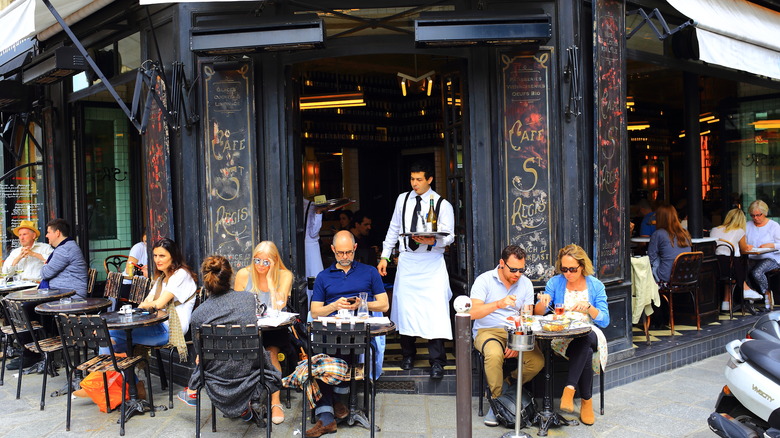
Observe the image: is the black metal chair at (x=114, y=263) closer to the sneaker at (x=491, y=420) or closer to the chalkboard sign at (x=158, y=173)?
the chalkboard sign at (x=158, y=173)

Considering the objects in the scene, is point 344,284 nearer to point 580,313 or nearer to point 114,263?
point 580,313

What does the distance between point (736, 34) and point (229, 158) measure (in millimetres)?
5532

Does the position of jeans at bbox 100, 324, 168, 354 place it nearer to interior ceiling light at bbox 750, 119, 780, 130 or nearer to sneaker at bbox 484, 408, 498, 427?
sneaker at bbox 484, 408, 498, 427

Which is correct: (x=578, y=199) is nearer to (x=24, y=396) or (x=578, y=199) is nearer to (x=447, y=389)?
(x=447, y=389)

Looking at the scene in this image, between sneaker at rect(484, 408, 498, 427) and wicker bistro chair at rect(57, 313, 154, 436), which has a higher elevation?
wicker bistro chair at rect(57, 313, 154, 436)

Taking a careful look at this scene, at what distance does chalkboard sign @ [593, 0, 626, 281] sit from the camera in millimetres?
6602

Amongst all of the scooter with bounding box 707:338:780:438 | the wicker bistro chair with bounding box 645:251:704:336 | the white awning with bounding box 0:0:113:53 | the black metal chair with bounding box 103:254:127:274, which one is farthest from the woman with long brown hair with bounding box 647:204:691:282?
the black metal chair with bounding box 103:254:127:274

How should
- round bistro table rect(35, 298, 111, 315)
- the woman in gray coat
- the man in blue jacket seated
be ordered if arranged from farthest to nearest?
the man in blue jacket seated → round bistro table rect(35, 298, 111, 315) → the woman in gray coat

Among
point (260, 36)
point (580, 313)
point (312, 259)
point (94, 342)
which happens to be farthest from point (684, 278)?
point (94, 342)

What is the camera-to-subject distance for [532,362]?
18.1ft

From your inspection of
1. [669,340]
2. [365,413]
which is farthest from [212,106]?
[669,340]

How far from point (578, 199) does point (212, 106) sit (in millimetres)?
3692

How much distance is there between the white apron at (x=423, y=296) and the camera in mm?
6375

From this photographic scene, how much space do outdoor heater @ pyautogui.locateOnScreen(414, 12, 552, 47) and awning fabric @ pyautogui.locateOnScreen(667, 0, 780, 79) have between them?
5.55ft
